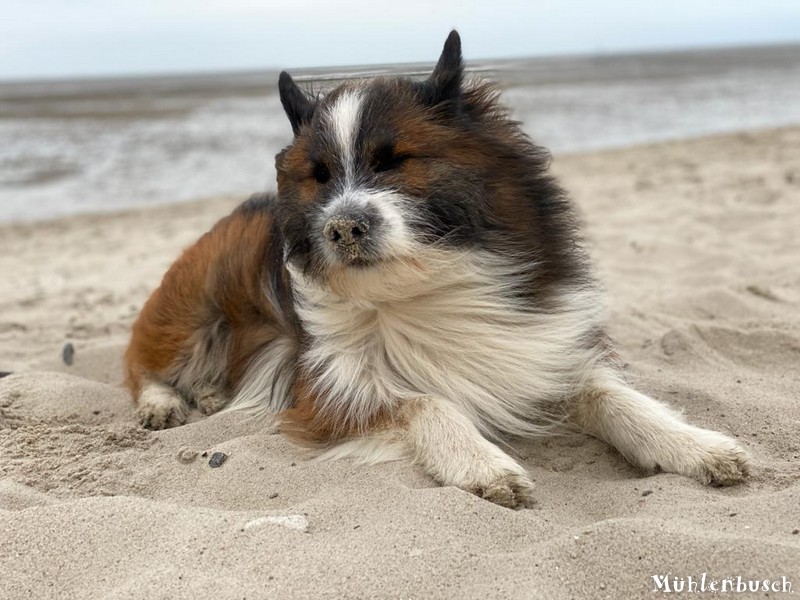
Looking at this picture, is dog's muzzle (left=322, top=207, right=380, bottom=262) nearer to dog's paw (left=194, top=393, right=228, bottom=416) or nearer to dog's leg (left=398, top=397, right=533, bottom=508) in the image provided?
dog's leg (left=398, top=397, right=533, bottom=508)

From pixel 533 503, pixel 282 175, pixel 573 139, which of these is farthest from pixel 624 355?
pixel 573 139

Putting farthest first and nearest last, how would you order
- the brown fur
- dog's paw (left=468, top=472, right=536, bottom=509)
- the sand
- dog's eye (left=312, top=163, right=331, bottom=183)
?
the brown fur < dog's eye (left=312, top=163, right=331, bottom=183) < dog's paw (left=468, top=472, right=536, bottom=509) < the sand

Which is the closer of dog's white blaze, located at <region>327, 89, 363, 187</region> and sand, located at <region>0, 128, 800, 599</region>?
sand, located at <region>0, 128, 800, 599</region>

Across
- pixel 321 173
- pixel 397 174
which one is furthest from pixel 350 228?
pixel 321 173

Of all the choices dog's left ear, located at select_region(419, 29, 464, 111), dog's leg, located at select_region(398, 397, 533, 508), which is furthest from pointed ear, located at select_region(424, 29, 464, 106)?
dog's leg, located at select_region(398, 397, 533, 508)

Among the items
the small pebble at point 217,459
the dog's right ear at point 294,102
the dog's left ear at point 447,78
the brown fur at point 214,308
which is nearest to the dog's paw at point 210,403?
the brown fur at point 214,308

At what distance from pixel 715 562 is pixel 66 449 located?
2825 mm

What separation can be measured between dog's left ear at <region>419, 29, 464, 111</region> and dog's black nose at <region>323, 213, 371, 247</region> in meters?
0.68

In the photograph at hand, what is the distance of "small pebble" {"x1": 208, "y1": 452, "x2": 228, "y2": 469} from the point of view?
11.4ft

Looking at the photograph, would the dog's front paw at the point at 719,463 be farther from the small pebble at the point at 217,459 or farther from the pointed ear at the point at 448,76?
the small pebble at the point at 217,459

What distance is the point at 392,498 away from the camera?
2988 millimetres

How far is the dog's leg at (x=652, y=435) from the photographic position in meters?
3.13

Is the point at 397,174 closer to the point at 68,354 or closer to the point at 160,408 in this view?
the point at 160,408

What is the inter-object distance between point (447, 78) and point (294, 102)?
0.71 m
